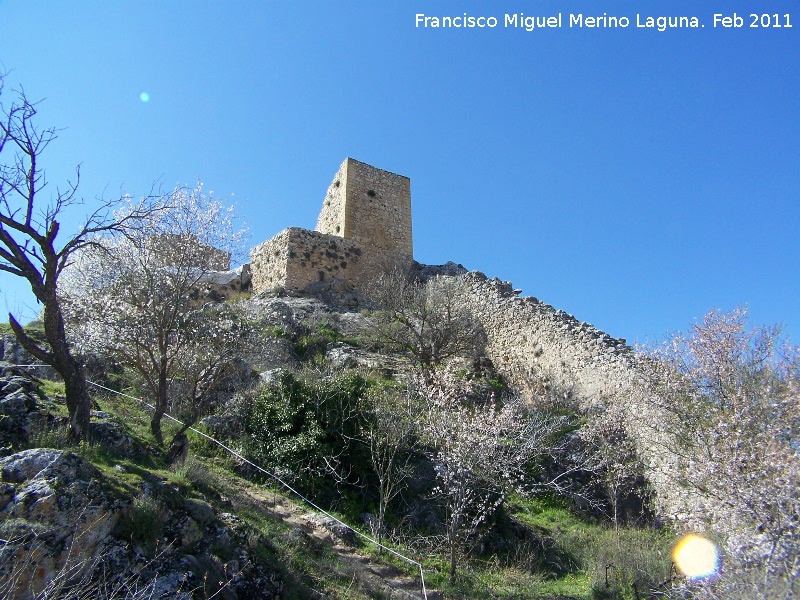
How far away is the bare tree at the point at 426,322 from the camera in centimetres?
1647

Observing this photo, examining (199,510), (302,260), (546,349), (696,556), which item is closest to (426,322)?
(546,349)

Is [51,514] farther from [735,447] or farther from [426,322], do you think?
[426,322]

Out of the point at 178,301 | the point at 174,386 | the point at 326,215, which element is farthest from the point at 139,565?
the point at 326,215

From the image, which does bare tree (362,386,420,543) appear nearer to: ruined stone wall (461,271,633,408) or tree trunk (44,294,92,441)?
tree trunk (44,294,92,441)

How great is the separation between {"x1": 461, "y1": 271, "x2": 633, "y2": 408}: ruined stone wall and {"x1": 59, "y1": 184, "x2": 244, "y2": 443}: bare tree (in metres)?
8.35

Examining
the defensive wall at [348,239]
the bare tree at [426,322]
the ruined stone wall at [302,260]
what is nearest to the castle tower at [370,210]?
Result: the defensive wall at [348,239]

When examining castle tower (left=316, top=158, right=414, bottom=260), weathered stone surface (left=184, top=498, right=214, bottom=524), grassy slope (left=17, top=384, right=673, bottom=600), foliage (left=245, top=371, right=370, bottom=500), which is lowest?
grassy slope (left=17, top=384, right=673, bottom=600)

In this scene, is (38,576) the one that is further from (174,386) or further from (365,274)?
(365,274)

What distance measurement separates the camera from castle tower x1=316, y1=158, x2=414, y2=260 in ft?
73.3

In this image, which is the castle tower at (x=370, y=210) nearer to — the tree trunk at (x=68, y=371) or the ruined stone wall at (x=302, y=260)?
the ruined stone wall at (x=302, y=260)

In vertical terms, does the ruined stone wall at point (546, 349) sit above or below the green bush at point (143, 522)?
above

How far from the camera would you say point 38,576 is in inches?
198

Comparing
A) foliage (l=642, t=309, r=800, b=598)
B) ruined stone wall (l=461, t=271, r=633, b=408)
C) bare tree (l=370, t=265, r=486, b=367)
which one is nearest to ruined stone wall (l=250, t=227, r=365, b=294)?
bare tree (l=370, t=265, r=486, b=367)

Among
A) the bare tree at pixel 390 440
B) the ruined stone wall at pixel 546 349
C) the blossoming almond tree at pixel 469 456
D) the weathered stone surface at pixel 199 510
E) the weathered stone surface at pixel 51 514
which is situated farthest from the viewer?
the ruined stone wall at pixel 546 349
